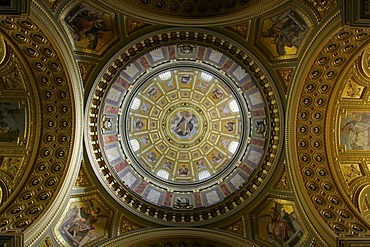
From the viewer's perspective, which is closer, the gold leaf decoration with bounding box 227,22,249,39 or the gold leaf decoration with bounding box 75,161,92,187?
the gold leaf decoration with bounding box 227,22,249,39

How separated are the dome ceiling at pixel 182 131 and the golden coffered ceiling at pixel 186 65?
0.37 ft

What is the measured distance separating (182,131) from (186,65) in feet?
20.6

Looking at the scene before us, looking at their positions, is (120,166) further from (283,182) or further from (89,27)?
(283,182)

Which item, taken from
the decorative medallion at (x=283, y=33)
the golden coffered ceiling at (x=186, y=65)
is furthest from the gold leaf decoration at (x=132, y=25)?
the decorative medallion at (x=283, y=33)

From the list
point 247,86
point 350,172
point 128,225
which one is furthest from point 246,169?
point 128,225

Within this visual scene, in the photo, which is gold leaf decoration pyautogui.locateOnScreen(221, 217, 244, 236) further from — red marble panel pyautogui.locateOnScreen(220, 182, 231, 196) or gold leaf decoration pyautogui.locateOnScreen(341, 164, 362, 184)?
gold leaf decoration pyautogui.locateOnScreen(341, 164, 362, 184)

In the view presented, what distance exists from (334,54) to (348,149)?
4.57 m

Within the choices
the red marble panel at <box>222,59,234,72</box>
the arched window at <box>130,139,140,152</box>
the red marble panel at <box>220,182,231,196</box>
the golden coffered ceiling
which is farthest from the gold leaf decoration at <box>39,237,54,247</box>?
the red marble panel at <box>222,59,234,72</box>

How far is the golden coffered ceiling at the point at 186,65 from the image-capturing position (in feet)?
54.1

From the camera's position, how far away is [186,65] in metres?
22.0

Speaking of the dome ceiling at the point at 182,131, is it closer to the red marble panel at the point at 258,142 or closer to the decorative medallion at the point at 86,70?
the red marble panel at the point at 258,142

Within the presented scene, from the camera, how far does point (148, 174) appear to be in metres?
23.1

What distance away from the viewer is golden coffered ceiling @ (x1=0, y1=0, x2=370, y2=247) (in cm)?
1650

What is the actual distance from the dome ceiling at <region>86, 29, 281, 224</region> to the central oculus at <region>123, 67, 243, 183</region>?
0.20 feet
